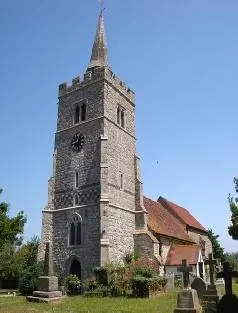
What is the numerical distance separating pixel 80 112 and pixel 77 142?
110 inches

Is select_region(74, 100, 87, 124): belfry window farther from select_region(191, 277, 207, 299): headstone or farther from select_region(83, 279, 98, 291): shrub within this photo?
select_region(191, 277, 207, 299): headstone

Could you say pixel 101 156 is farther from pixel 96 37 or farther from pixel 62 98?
pixel 96 37

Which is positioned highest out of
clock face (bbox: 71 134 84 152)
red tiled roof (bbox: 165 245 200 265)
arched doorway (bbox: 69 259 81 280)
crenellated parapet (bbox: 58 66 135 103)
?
crenellated parapet (bbox: 58 66 135 103)

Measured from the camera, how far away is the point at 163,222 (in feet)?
112

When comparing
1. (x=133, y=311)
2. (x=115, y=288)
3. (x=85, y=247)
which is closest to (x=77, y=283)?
(x=85, y=247)

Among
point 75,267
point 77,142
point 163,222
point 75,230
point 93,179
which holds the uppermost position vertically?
point 77,142

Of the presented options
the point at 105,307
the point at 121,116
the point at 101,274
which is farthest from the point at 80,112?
the point at 105,307

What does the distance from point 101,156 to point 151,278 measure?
1010 cm

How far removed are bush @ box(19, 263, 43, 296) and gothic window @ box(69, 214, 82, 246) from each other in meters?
3.06

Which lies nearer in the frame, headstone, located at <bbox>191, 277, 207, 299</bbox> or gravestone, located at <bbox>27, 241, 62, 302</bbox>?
headstone, located at <bbox>191, 277, 207, 299</bbox>

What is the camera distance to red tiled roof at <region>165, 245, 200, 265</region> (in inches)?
1128

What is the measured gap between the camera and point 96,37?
3516 cm

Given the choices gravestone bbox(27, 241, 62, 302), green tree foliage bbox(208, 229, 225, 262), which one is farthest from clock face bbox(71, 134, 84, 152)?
green tree foliage bbox(208, 229, 225, 262)

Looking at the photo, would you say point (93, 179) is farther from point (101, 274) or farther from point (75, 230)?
point (101, 274)
